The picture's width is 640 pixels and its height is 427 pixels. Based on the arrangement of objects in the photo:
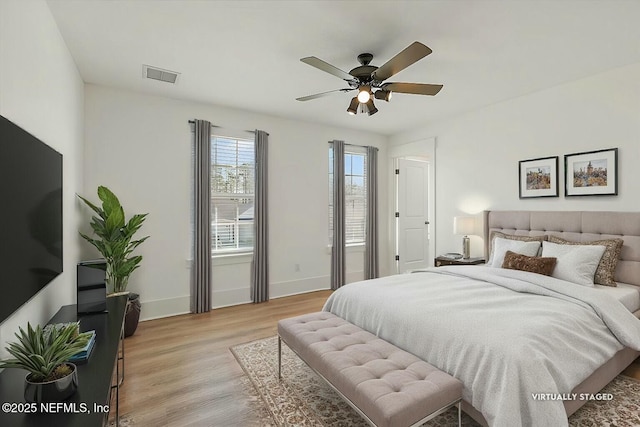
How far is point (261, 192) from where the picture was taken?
448cm

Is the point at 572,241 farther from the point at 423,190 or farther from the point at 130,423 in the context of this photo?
the point at 130,423

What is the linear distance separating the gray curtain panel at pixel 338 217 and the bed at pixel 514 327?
82.8 inches

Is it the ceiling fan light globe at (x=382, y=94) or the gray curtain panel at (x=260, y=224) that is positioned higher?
the ceiling fan light globe at (x=382, y=94)

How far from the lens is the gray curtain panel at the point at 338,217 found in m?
5.19

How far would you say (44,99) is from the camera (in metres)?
2.05

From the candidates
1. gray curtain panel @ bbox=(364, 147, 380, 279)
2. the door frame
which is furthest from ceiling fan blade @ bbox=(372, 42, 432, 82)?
gray curtain panel @ bbox=(364, 147, 380, 279)

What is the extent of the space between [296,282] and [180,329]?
6.07 ft

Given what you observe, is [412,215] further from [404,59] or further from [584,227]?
[404,59]

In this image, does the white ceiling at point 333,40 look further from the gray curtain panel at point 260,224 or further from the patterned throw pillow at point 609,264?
the patterned throw pillow at point 609,264

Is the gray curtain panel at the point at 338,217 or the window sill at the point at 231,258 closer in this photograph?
the window sill at the point at 231,258

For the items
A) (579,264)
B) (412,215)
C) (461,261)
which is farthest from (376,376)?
(412,215)

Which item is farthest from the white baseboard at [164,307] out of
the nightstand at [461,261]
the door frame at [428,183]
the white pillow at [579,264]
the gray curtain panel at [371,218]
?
the white pillow at [579,264]

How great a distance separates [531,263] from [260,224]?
3226mm

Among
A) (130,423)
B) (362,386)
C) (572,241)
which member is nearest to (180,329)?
(130,423)
